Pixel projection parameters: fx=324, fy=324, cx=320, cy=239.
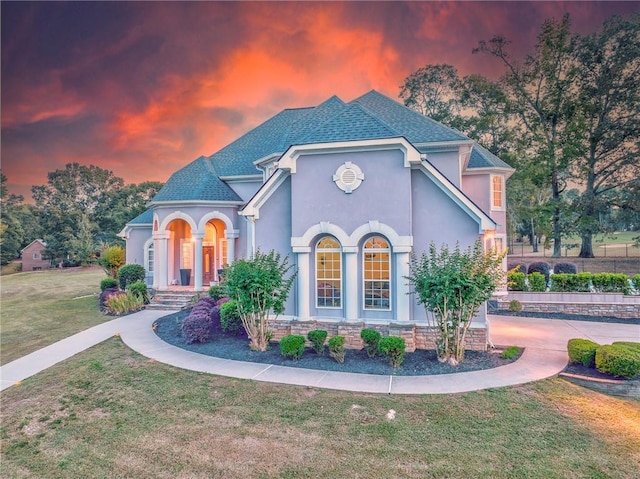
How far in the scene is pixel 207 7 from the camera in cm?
1514

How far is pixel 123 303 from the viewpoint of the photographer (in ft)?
52.2

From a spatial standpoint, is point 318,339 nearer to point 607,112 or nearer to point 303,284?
point 303,284

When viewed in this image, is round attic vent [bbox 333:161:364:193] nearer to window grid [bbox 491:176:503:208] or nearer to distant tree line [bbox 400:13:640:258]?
window grid [bbox 491:176:503:208]

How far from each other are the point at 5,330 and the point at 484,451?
59.4ft

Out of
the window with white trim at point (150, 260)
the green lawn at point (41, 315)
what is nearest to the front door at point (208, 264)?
the window with white trim at point (150, 260)

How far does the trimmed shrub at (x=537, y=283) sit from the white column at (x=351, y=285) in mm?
10915

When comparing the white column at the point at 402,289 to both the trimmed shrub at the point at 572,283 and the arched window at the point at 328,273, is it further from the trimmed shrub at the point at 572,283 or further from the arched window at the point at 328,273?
the trimmed shrub at the point at 572,283

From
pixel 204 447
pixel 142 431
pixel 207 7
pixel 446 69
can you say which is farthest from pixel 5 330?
pixel 446 69

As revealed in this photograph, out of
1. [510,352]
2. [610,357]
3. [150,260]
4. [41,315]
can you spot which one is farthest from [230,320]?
[150,260]

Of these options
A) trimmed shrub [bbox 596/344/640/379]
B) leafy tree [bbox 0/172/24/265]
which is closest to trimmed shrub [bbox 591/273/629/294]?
trimmed shrub [bbox 596/344/640/379]

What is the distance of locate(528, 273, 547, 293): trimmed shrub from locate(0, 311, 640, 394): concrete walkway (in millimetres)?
2474

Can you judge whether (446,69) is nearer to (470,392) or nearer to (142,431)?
(470,392)

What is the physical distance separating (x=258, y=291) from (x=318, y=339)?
2.33m

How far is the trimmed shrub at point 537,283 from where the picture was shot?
16016 mm
